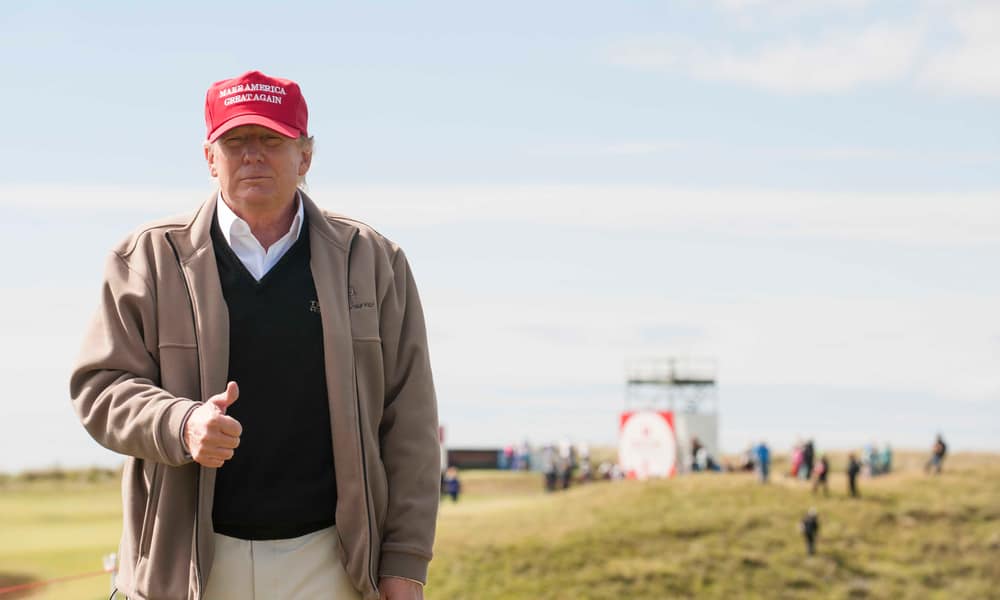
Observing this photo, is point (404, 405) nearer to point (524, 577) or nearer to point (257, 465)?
point (257, 465)

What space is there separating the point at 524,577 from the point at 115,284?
33054mm

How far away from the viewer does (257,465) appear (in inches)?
158

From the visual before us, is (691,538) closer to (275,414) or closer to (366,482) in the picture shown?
(366,482)

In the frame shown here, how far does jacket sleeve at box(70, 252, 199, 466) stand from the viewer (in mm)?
3836

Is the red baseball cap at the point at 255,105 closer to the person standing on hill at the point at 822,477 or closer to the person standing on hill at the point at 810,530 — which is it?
the person standing on hill at the point at 810,530

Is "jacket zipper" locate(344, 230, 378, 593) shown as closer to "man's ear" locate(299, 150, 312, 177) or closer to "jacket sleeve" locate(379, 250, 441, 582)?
"jacket sleeve" locate(379, 250, 441, 582)

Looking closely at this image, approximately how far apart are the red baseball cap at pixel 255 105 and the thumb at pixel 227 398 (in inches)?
35.1

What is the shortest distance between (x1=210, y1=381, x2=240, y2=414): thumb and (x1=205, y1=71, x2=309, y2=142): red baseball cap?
892mm

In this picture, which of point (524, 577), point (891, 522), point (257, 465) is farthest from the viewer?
point (891, 522)

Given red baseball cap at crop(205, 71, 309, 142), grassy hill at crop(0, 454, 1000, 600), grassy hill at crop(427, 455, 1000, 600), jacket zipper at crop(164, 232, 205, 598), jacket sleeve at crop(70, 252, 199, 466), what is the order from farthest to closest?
1. grassy hill at crop(427, 455, 1000, 600)
2. grassy hill at crop(0, 454, 1000, 600)
3. red baseball cap at crop(205, 71, 309, 142)
4. jacket zipper at crop(164, 232, 205, 598)
5. jacket sleeve at crop(70, 252, 199, 466)

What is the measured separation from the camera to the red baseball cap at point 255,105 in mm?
4059

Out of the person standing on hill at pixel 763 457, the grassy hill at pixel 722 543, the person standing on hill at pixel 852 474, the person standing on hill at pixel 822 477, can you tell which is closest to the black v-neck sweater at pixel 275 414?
the grassy hill at pixel 722 543

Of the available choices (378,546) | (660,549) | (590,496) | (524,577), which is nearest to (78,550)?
(524,577)

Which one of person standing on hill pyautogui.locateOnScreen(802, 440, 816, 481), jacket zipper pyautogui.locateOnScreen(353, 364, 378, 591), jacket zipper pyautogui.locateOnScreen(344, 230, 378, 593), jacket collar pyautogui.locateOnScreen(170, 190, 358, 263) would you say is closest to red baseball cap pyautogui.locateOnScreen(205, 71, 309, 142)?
jacket collar pyautogui.locateOnScreen(170, 190, 358, 263)
